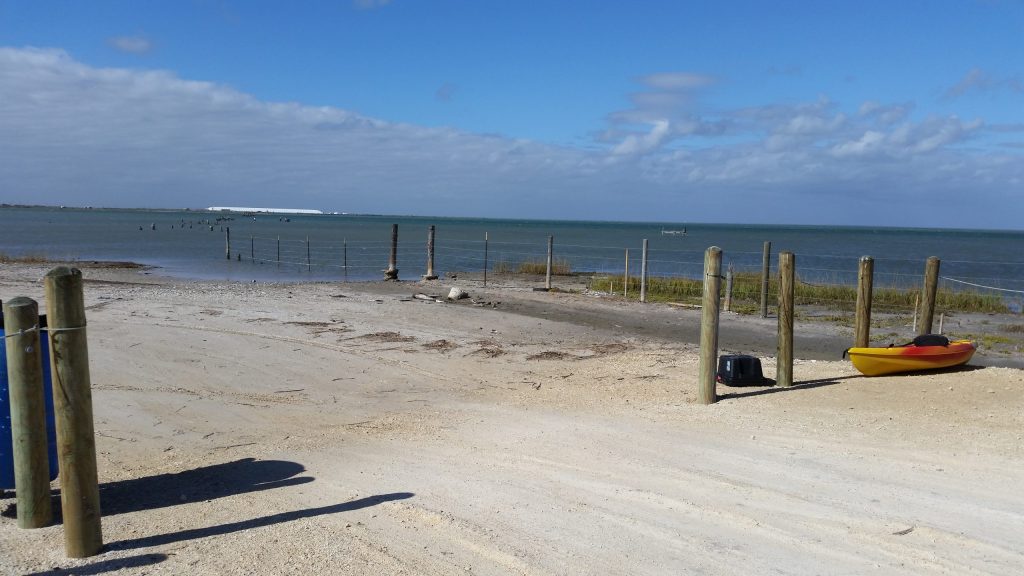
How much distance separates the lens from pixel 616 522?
4773 mm

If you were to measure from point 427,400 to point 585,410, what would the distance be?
1.76 metres

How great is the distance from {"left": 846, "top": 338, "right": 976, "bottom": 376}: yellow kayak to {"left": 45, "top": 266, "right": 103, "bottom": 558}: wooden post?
7.85 m

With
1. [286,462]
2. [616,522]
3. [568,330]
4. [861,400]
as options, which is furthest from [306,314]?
[616,522]

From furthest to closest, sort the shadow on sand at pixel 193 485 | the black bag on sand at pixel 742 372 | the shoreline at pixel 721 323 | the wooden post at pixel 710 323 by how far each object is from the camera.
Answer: the shoreline at pixel 721 323 < the black bag on sand at pixel 742 372 < the wooden post at pixel 710 323 < the shadow on sand at pixel 193 485

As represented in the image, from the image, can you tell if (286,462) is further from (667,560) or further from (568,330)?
(568,330)

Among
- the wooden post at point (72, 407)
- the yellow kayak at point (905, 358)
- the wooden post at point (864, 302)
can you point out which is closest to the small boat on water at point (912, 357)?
the yellow kayak at point (905, 358)

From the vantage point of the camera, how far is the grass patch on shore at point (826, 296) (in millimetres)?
20250

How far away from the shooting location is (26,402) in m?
4.42

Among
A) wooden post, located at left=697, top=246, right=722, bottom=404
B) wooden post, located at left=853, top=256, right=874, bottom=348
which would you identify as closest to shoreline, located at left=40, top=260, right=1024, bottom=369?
wooden post, located at left=853, top=256, right=874, bottom=348

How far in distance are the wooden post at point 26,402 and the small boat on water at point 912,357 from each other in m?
Answer: 8.02

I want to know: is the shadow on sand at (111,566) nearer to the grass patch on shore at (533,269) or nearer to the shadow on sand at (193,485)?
the shadow on sand at (193,485)

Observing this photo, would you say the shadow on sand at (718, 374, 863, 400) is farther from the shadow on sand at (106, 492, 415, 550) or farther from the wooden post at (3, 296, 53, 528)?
the wooden post at (3, 296, 53, 528)

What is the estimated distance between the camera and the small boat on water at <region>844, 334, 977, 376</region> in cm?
897

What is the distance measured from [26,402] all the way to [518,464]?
10.7 feet
